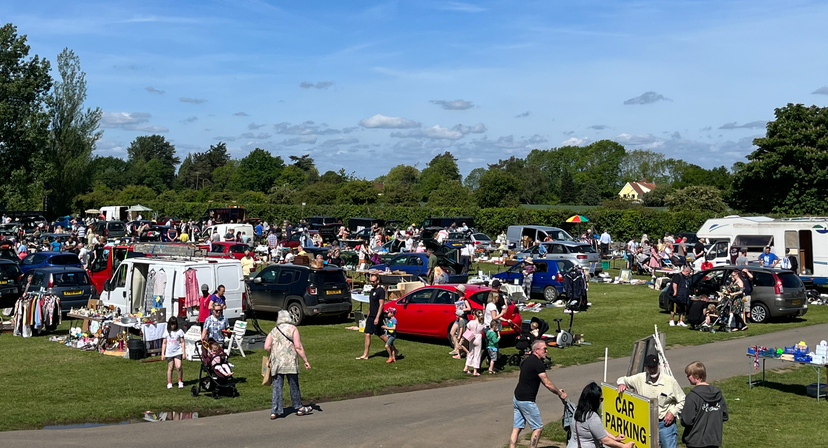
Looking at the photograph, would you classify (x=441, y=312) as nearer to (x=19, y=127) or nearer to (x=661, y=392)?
(x=661, y=392)

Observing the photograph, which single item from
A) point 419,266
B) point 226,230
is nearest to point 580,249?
point 419,266

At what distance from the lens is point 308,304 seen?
20609mm

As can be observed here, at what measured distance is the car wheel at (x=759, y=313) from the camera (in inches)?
867

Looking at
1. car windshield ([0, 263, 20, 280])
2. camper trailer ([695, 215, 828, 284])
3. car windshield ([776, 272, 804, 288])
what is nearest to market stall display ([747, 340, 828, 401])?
car windshield ([776, 272, 804, 288])

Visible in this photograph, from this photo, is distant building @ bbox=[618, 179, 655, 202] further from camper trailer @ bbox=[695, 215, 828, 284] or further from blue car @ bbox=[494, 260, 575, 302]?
blue car @ bbox=[494, 260, 575, 302]

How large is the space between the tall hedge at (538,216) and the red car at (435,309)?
110ft

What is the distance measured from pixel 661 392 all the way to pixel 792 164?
150 ft

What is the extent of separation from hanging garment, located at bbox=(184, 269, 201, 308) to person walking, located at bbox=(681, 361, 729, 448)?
12.6 meters

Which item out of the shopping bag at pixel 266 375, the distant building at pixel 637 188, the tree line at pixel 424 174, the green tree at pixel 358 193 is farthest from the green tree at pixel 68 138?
the distant building at pixel 637 188

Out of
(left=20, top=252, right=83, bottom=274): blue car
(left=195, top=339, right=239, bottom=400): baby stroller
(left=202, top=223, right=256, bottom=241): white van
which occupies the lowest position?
(left=195, top=339, right=239, bottom=400): baby stroller

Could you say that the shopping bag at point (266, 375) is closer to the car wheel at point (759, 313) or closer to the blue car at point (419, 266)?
the blue car at point (419, 266)

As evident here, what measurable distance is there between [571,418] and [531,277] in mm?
18359

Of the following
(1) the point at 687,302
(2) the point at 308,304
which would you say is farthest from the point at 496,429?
(1) the point at 687,302

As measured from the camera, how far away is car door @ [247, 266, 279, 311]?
21.5 meters
